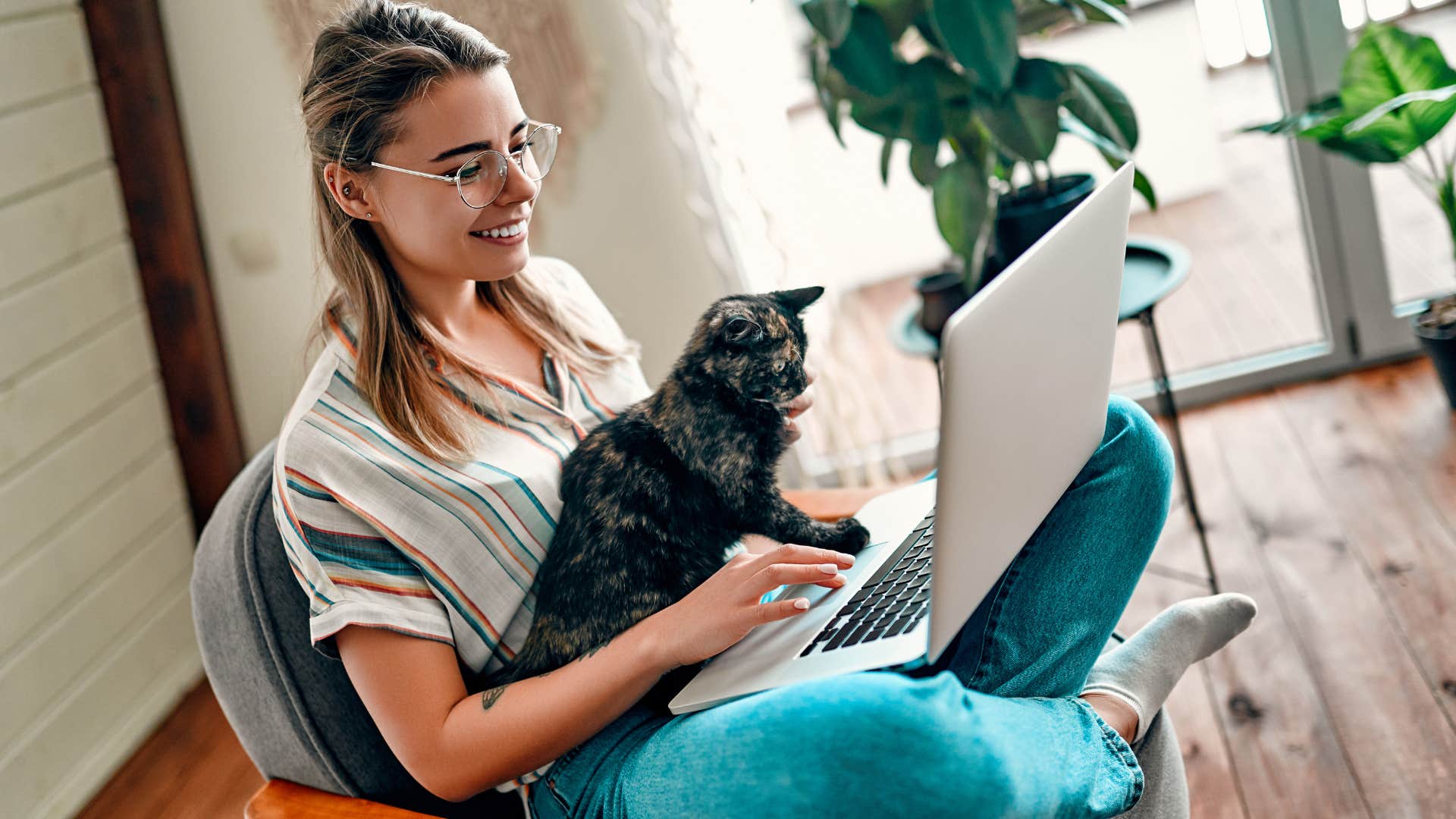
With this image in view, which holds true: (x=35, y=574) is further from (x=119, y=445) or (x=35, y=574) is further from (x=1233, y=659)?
(x=1233, y=659)

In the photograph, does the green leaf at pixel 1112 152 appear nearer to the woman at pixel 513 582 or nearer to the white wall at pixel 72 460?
the woman at pixel 513 582

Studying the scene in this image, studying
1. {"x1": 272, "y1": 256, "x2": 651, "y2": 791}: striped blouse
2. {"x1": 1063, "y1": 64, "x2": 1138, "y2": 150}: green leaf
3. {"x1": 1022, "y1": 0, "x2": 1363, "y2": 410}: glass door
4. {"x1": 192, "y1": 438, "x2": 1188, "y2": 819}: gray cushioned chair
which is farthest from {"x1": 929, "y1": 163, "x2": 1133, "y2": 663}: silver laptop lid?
{"x1": 1022, "y1": 0, "x2": 1363, "y2": 410}: glass door

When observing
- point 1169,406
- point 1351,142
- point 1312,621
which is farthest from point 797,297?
point 1351,142

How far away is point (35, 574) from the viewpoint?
218 centimetres

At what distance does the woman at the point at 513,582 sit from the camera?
103 cm

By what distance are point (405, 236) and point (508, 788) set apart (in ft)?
2.28

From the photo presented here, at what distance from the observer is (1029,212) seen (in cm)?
201

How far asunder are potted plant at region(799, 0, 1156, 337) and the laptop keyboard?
2.94ft

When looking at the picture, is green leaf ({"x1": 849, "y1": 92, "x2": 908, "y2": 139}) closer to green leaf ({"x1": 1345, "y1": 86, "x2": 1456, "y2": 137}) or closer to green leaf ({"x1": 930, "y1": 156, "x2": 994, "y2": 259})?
green leaf ({"x1": 930, "y1": 156, "x2": 994, "y2": 259})

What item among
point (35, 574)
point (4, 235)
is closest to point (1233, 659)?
point (35, 574)

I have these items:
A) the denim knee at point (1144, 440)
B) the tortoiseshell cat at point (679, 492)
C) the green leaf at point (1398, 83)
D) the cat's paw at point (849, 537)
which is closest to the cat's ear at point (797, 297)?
the tortoiseshell cat at point (679, 492)

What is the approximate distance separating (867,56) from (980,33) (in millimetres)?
207

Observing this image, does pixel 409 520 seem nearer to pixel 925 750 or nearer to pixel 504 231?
pixel 504 231

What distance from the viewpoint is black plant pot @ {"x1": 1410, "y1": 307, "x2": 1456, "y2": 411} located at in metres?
2.35
